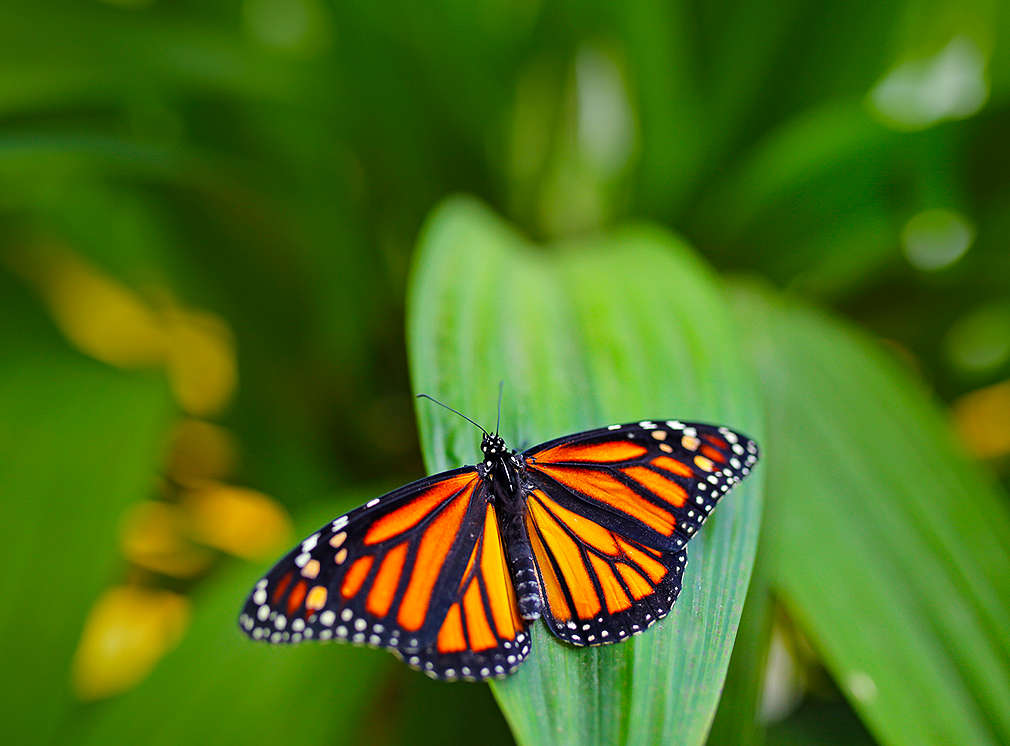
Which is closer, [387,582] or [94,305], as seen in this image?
[387,582]

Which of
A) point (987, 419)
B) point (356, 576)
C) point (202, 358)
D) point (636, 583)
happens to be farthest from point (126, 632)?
point (987, 419)

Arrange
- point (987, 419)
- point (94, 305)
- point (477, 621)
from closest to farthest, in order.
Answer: point (477, 621)
point (987, 419)
point (94, 305)

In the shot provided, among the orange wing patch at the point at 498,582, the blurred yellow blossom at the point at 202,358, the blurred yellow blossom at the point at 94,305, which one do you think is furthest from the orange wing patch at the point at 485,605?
the blurred yellow blossom at the point at 94,305

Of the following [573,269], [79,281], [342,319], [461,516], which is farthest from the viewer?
[79,281]

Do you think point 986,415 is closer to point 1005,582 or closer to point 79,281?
point 1005,582

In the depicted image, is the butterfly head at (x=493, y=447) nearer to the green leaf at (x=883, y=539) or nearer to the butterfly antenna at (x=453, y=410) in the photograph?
the butterfly antenna at (x=453, y=410)

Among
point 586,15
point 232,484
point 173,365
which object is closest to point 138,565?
point 232,484

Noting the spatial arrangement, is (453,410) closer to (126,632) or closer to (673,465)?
(673,465)
